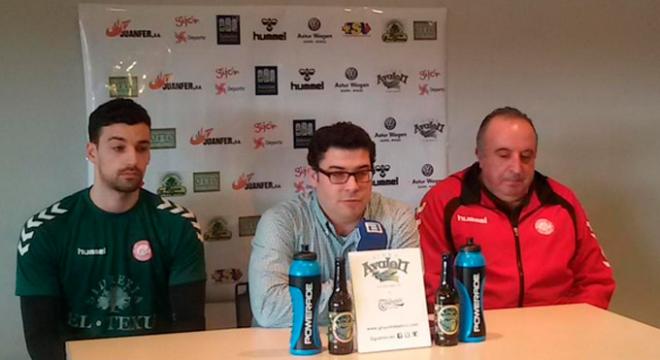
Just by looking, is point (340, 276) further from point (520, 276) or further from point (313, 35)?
point (313, 35)

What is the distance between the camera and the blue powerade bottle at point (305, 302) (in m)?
1.80

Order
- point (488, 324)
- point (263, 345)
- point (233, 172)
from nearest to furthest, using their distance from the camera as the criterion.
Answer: point (263, 345) < point (488, 324) < point (233, 172)

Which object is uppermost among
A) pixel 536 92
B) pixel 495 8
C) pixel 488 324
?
pixel 495 8

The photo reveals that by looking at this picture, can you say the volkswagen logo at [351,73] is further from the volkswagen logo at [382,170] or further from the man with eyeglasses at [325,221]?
the man with eyeglasses at [325,221]

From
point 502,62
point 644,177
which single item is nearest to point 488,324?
point 502,62

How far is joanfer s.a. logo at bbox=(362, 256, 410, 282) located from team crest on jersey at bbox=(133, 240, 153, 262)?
976mm

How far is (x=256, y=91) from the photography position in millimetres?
→ 3004

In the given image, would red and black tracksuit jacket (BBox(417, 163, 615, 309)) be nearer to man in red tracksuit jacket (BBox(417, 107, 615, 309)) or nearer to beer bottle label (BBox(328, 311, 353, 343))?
Answer: man in red tracksuit jacket (BBox(417, 107, 615, 309))

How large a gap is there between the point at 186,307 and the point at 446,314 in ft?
3.33

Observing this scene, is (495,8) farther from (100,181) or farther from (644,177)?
(100,181)

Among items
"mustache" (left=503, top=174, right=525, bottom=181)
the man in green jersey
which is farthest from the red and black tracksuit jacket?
the man in green jersey

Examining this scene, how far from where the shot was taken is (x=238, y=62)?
9.77 ft

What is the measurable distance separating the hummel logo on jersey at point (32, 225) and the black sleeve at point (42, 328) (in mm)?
160

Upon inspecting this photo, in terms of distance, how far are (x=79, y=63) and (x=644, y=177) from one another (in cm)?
249
